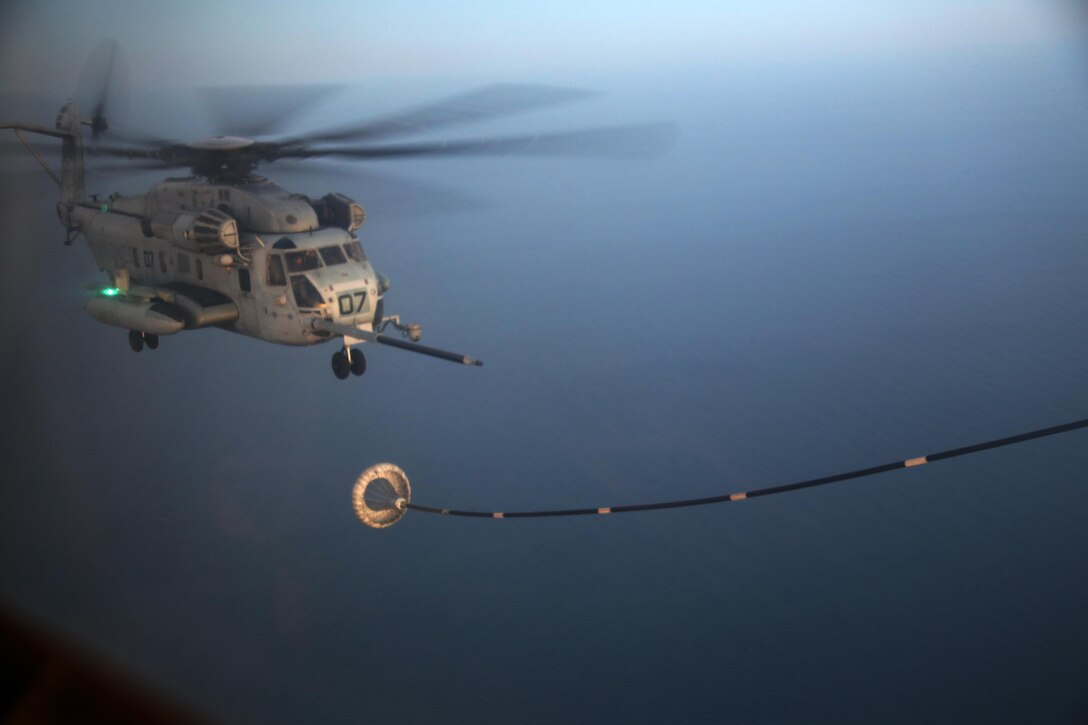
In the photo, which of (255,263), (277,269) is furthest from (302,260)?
(255,263)

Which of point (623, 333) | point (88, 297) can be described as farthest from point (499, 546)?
point (88, 297)

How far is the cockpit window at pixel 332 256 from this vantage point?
39.4 ft

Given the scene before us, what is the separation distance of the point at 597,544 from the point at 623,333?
16.2 m

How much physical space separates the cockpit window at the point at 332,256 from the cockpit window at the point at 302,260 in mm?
103

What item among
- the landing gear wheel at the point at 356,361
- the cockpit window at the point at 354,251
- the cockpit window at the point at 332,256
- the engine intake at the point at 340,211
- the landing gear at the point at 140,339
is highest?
the engine intake at the point at 340,211

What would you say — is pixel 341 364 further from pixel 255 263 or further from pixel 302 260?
pixel 255 263

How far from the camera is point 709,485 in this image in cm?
6588

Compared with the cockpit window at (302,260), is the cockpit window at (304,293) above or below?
below

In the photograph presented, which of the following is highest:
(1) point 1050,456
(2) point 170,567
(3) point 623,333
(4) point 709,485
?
(1) point 1050,456

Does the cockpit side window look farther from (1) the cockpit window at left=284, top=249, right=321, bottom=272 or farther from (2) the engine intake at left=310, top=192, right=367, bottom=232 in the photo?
(2) the engine intake at left=310, top=192, right=367, bottom=232

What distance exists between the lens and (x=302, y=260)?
1188 centimetres

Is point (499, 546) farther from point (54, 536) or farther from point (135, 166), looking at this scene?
point (135, 166)

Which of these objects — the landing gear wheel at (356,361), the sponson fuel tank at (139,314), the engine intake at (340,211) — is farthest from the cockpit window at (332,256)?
the sponson fuel tank at (139,314)

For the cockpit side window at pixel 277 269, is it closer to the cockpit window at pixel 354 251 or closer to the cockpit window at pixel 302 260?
the cockpit window at pixel 302 260
